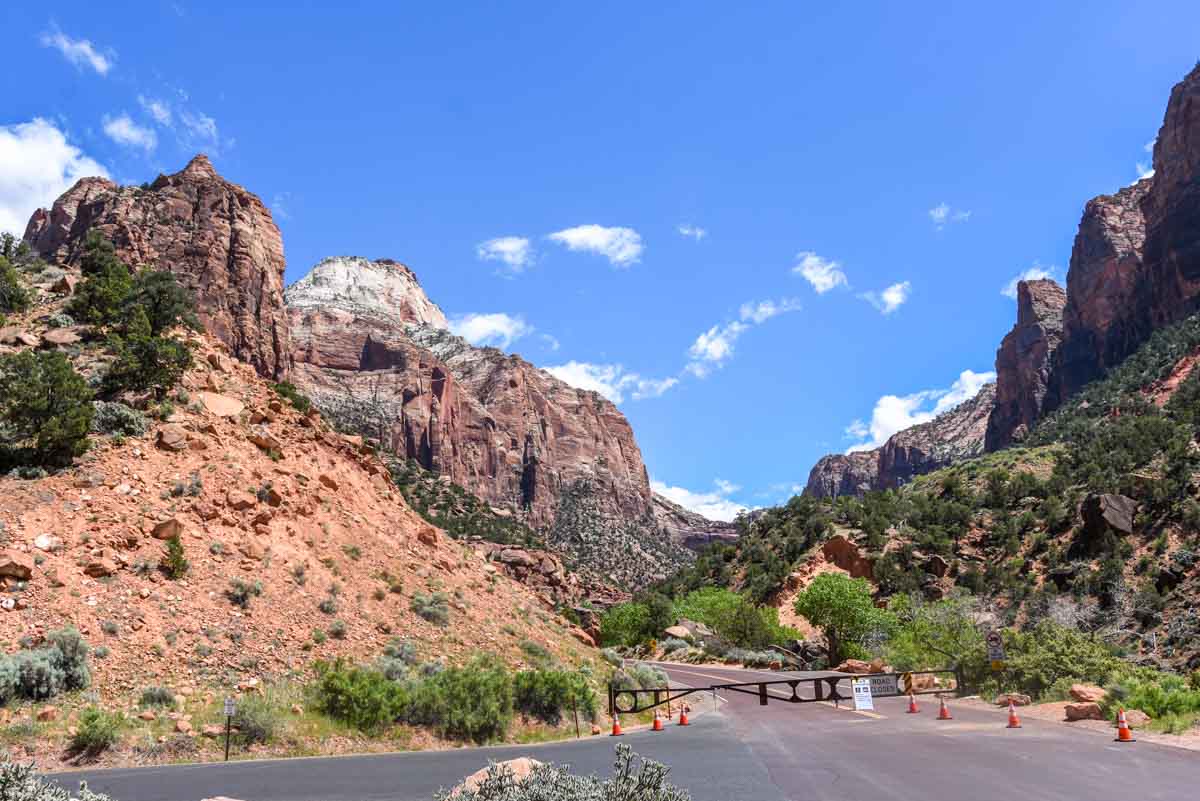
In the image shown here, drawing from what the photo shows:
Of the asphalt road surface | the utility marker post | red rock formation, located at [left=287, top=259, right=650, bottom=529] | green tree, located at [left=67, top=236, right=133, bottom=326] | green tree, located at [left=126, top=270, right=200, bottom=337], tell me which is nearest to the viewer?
the asphalt road surface

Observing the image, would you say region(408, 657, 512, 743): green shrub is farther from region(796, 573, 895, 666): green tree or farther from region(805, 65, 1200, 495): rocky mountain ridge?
region(805, 65, 1200, 495): rocky mountain ridge

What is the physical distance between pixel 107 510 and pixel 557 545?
360ft

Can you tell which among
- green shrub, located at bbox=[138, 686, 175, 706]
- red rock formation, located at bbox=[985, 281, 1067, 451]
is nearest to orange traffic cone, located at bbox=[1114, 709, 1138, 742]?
green shrub, located at bbox=[138, 686, 175, 706]

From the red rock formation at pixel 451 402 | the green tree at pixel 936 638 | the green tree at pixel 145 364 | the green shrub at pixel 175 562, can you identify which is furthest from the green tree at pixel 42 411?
the red rock formation at pixel 451 402

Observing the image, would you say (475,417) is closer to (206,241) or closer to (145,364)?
(206,241)

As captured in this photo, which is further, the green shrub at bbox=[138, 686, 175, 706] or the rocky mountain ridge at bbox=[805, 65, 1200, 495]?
the rocky mountain ridge at bbox=[805, 65, 1200, 495]

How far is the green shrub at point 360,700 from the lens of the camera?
19.5 m

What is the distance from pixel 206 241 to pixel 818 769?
235ft

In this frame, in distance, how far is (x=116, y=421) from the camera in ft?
85.9

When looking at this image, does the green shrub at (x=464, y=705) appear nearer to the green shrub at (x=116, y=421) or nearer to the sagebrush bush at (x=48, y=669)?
the sagebrush bush at (x=48, y=669)

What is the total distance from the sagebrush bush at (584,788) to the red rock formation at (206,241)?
6691cm

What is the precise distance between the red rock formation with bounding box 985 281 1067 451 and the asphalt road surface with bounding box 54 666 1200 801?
459ft

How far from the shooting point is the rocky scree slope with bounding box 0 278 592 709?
19656 mm

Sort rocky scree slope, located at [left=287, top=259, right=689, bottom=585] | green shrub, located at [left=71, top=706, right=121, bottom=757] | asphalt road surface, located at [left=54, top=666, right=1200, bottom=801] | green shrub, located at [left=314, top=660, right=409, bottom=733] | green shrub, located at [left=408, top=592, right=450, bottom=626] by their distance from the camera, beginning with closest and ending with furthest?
asphalt road surface, located at [left=54, top=666, right=1200, bottom=801]
green shrub, located at [left=71, top=706, right=121, bottom=757]
green shrub, located at [left=314, top=660, right=409, bottom=733]
green shrub, located at [left=408, top=592, right=450, bottom=626]
rocky scree slope, located at [left=287, top=259, right=689, bottom=585]
